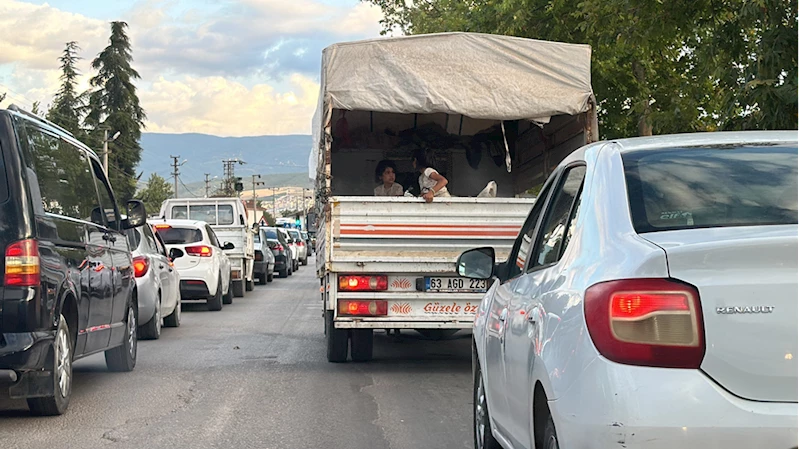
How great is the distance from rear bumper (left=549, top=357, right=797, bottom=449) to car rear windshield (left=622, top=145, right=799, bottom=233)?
62cm

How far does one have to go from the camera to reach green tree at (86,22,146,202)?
303 feet

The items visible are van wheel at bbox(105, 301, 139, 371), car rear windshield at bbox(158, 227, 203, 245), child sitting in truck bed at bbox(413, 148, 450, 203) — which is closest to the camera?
van wheel at bbox(105, 301, 139, 371)

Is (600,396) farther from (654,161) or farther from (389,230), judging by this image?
(389,230)

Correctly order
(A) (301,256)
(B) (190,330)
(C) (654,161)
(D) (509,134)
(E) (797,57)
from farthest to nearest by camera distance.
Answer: (A) (301,256) < (B) (190,330) < (D) (509,134) < (E) (797,57) < (C) (654,161)

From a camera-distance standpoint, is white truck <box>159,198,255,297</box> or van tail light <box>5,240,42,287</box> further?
white truck <box>159,198,255,297</box>

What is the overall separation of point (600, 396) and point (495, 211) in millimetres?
7282

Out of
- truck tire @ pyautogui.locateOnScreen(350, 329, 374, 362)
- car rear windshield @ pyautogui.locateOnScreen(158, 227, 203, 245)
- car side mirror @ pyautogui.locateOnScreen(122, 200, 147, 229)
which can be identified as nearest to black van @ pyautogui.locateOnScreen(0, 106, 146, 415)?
car side mirror @ pyautogui.locateOnScreen(122, 200, 147, 229)

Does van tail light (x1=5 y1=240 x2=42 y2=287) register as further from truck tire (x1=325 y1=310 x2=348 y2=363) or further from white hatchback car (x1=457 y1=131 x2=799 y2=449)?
white hatchback car (x1=457 y1=131 x2=799 y2=449)

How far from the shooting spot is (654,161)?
417 cm

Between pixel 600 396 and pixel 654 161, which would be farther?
pixel 654 161

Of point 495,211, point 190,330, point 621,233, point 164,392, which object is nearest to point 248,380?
point 164,392

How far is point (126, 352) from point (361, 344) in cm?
235

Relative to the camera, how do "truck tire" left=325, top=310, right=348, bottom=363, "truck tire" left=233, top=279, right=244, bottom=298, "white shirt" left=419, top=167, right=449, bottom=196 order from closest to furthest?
"truck tire" left=325, top=310, right=348, bottom=363
"white shirt" left=419, top=167, right=449, bottom=196
"truck tire" left=233, top=279, right=244, bottom=298

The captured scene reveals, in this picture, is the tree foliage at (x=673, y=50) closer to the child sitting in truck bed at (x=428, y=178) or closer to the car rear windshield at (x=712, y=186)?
the child sitting in truck bed at (x=428, y=178)
